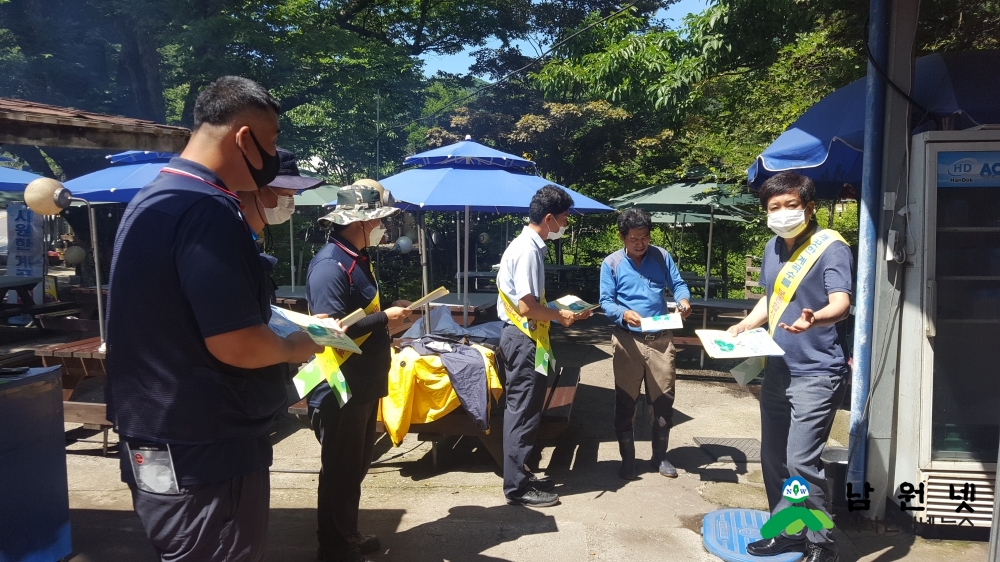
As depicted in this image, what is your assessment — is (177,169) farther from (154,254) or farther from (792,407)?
(792,407)

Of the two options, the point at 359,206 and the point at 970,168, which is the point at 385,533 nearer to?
the point at 359,206

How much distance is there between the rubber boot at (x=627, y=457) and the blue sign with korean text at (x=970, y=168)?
8.17 ft

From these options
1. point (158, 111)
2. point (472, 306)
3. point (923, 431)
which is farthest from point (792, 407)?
point (158, 111)

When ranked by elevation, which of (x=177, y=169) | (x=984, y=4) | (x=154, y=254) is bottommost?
(x=154, y=254)

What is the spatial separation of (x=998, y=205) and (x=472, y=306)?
5548mm

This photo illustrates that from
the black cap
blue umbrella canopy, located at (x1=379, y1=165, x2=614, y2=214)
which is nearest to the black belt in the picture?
blue umbrella canopy, located at (x1=379, y1=165, x2=614, y2=214)

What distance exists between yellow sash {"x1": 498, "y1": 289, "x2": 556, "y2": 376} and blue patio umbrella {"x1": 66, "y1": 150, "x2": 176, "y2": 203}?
13.2 feet

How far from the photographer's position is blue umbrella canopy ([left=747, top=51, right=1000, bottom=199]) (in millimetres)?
3992

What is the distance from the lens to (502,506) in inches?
175

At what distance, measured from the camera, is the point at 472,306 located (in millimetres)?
8586

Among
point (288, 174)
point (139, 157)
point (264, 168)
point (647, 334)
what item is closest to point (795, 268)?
point (647, 334)

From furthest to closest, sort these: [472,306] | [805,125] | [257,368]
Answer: [472,306], [805,125], [257,368]

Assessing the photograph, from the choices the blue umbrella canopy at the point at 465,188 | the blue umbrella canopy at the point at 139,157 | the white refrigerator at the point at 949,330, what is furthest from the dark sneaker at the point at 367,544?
the blue umbrella canopy at the point at 139,157

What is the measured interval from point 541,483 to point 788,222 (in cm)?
232
